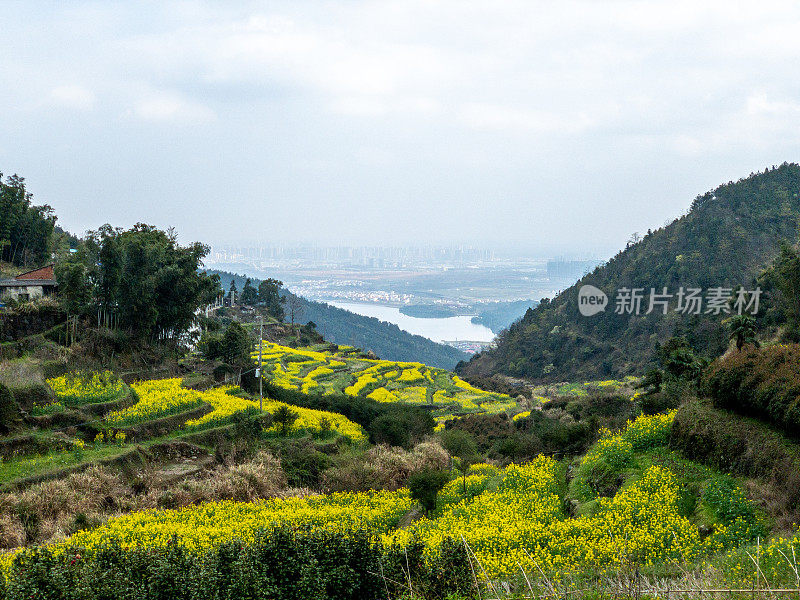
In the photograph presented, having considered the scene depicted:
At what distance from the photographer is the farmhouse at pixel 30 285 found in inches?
1138

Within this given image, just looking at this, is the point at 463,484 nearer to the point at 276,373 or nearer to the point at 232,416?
the point at 232,416

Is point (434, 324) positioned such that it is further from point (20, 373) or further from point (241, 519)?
point (241, 519)

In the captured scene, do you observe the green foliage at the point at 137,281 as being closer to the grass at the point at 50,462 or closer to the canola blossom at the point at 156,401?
the canola blossom at the point at 156,401

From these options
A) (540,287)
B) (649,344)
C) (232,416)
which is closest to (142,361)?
(232,416)

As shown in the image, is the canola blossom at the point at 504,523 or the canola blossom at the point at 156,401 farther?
the canola blossom at the point at 156,401

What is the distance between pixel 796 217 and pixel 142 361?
73.8 metres

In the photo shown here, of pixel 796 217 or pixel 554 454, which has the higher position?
pixel 796 217

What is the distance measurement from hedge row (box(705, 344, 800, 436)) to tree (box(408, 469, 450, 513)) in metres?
7.40

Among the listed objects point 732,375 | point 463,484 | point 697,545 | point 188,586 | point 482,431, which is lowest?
point 482,431

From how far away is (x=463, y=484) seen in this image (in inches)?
642

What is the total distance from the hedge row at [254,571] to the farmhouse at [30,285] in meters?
24.1

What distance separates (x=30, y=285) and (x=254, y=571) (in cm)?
2825

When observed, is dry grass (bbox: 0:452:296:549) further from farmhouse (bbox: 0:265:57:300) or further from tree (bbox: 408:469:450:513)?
farmhouse (bbox: 0:265:57:300)

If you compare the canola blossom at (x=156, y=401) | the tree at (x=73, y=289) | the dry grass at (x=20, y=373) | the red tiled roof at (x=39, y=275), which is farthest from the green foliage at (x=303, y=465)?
the red tiled roof at (x=39, y=275)
